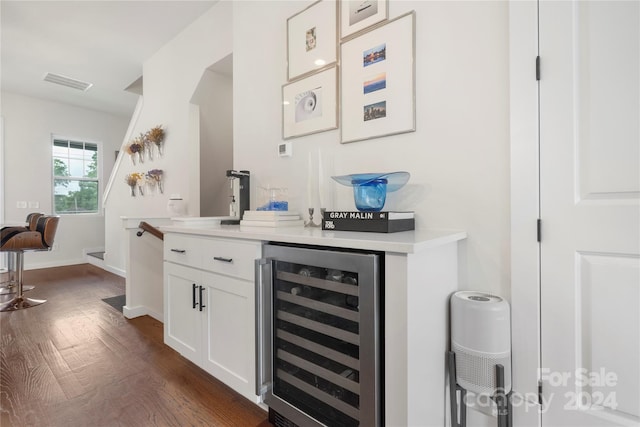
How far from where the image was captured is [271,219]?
163cm

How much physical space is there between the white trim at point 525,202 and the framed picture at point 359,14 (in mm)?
606

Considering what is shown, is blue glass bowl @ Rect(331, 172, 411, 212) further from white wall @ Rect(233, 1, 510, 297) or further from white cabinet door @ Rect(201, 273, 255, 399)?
white cabinet door @ Rect(201, 273, 255, 399)

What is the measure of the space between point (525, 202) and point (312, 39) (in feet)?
4.89

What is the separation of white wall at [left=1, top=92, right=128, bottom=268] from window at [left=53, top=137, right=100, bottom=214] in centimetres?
13

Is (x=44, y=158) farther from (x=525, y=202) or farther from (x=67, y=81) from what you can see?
(x=525, y=202)

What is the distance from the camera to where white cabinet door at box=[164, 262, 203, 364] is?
1645 mm

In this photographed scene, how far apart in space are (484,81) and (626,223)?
712 millimetres

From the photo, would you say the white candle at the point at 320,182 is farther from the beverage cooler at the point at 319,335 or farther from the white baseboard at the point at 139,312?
the white baseboard at the point at 139,312

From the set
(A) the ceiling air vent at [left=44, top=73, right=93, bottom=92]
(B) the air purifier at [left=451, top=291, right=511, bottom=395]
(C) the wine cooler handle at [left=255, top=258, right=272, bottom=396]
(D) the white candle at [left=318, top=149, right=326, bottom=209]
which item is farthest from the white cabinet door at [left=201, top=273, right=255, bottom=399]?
(A) the ceiling air vent at [left=44, top=73, right=93, bottom=92]

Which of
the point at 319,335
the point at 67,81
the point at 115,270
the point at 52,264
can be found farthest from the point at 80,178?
the point at 319,335

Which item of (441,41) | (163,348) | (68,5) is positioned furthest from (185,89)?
(441,41)

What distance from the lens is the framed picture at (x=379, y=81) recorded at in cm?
145

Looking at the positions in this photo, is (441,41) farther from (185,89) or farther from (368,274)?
(185,89)

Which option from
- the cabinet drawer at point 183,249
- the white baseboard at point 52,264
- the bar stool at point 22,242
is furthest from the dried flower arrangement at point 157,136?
the white baseboard at point 52,264
